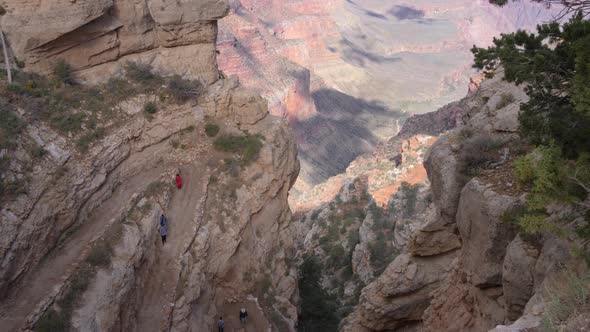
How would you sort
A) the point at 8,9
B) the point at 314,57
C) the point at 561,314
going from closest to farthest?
the point at 561,314 → the point at 8,9 → the point at 314,57

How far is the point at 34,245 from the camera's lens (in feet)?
52.2

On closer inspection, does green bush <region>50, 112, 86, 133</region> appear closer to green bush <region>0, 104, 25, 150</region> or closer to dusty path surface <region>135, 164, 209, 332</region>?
green bush <region>0, 104, 25, 150</region>

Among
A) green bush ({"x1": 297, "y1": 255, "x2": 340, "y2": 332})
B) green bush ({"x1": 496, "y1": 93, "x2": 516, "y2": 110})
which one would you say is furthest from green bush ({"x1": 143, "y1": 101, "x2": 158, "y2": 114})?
green bush ({"x1": 496, "y1": 93, "x2": 516, "y2": 110})

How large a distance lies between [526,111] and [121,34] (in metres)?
18.6

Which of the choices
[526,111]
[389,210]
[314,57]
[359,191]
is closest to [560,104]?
[526,111]

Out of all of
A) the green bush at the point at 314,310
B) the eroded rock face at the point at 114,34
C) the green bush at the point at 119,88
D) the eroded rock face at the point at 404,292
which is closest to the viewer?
the eroded rock face at the point at 404,292

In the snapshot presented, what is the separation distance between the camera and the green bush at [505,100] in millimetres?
14867

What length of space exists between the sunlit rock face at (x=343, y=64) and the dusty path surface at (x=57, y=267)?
3111cm

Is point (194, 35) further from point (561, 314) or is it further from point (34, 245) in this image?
point (561, 314)

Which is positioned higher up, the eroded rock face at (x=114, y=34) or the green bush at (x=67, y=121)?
the eroded rock face at (x=114, y=34)

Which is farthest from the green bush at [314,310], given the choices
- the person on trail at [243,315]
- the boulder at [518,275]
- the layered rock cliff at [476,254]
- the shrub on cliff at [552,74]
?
the shrub on cliff at [552,74]

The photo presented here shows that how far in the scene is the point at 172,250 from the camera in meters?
19.1

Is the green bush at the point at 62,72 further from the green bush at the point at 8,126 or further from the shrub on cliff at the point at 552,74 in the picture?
the shrub on cliff at the point at 552,74

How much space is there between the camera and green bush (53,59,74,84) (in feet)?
68.1
